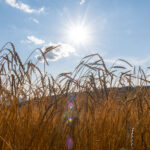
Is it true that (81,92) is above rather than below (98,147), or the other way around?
above

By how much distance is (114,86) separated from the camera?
2623mm

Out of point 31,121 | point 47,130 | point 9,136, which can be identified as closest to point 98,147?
point 47,130

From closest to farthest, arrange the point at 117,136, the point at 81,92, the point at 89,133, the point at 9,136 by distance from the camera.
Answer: the point at 9,136, the point at 89,133, the point at 117,136, the point at 81,92

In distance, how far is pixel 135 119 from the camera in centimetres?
264

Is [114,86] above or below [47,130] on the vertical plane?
above

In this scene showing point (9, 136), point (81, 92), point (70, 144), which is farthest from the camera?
point (81, 92)

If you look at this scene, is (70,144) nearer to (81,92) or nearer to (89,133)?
(89,133)

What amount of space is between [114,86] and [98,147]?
89 centimetres

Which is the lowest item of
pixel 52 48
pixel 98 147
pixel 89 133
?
pixel 98 147

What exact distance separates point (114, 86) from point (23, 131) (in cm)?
134

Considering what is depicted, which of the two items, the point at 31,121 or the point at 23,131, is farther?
the point at 31,121

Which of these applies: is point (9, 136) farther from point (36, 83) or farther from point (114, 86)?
point (114, 86)

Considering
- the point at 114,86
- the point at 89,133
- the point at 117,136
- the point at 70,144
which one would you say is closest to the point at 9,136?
the point at 70,144

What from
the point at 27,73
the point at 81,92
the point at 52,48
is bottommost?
the point at 81,92
